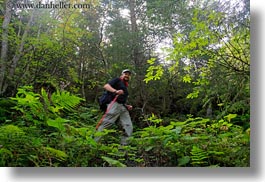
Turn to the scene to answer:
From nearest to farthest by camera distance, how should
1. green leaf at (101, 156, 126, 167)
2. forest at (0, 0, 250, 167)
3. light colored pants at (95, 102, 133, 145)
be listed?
green leaf at (101, 156, 126, 167) < forest at (0, 0, 250, 167) < light colored pants at (95, 102, 133, 145)

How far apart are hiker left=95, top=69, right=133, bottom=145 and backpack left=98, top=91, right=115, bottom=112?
27 mm

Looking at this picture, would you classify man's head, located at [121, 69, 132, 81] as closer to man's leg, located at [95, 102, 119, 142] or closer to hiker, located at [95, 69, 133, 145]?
hiker, located at [95, 69, 133, 145]

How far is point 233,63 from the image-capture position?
7.69 feet

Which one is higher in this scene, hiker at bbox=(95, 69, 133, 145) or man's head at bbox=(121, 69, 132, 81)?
man's head at bbox=(121, 69, 132, 81)

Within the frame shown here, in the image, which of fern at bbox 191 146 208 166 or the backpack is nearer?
fern at bbox 191 146 208 166

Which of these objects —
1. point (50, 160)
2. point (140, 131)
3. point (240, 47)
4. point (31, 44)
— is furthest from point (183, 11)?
point (50, 160)

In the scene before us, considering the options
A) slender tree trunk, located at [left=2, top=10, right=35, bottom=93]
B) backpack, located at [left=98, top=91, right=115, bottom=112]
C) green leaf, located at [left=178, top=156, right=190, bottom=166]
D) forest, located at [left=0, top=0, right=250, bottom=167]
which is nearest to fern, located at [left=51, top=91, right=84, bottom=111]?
forest, located at [left=0, top=0, right=250, bottom=167]

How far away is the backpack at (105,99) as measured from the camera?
2.36 metres

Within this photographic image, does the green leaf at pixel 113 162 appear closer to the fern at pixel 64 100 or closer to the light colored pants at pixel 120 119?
the light colored pants at pixel 120 119

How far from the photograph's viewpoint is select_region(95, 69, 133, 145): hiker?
7.70 feet

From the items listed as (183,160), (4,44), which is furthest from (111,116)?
(4,44)

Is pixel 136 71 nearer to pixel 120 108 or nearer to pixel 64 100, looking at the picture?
pixel 120 108

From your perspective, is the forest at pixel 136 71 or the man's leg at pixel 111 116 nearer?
the forest at pixel 136 71

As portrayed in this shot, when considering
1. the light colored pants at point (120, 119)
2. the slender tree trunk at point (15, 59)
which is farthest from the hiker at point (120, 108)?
the slender tree trunk at point (15, 59)
